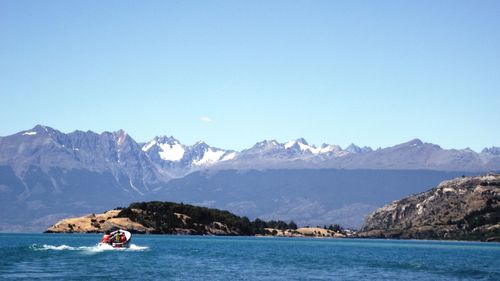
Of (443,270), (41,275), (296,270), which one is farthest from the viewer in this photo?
(443,270)

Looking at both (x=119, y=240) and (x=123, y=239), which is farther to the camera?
(x=119, y=240)

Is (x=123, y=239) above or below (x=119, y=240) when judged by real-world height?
above

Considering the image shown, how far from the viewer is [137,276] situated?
388 feet

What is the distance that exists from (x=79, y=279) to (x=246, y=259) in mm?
59815

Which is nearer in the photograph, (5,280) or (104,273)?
(5,280)

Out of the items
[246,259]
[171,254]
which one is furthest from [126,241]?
[246,259]

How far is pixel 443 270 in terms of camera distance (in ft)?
484

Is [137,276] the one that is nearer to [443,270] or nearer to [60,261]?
[60,261]

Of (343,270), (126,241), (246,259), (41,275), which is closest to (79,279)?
(41,275)

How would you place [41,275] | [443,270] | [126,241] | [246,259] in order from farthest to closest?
[126,241]
[246,259]
[443,270]
[41,275]

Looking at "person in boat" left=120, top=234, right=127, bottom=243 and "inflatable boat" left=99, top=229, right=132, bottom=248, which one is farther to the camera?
"person in boat" left=120, top=234, right=127, bottom=243

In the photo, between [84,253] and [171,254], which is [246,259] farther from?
[84,253]

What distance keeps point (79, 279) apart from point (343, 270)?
48.4m

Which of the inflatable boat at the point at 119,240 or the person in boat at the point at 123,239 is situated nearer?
the inflatable boat at the point at 119,240
